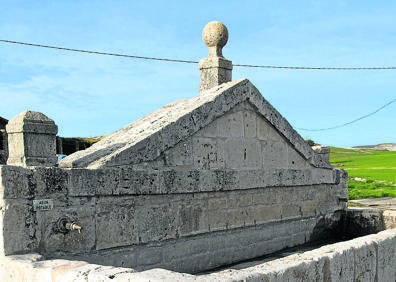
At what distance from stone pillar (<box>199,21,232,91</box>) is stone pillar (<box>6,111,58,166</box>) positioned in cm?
333

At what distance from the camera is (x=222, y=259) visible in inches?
256

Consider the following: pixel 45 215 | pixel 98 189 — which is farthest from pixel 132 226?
pixel 45 215

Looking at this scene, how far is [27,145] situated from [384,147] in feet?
217

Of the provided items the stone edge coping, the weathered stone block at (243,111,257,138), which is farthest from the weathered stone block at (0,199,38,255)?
the weathered stone block at (243,111,257,138)

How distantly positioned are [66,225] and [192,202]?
183cm

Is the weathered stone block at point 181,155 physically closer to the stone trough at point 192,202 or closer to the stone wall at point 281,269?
the stone trough at point 192,202

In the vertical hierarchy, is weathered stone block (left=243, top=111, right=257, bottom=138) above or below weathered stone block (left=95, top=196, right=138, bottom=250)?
above

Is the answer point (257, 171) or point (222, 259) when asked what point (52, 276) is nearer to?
point (222, 259)

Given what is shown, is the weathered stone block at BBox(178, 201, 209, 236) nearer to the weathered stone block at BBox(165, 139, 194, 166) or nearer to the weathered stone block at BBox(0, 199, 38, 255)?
the weathered stone block at BBox(165, 139, 194, 166)

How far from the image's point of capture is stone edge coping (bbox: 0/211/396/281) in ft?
A: 10.9

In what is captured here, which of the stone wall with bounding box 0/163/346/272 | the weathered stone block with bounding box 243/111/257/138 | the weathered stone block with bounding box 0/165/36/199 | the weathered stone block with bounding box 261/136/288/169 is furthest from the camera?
the weathered stone block with bounding box 261/136/288/169

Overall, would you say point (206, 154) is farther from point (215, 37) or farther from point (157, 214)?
point (215, 37)

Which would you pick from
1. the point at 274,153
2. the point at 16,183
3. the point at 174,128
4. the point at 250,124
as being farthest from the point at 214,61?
the point at 16,183

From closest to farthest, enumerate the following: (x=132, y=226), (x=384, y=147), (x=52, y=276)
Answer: (x=52, y=276), (x=132, y=226), (x=384, y=147)
